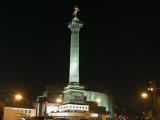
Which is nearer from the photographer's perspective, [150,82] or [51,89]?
[150,82]

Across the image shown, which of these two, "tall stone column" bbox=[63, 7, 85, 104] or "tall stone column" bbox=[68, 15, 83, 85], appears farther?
"tall stone column" bbox=[68, 15, 83, 85]

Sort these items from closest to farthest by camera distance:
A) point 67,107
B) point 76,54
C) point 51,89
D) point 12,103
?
point 12,103
point 67,107
point 76,54
point 51,89

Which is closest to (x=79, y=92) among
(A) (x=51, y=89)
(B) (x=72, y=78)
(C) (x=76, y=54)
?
(B) (x=72, y=78)

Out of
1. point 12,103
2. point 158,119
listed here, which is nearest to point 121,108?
point 12,103

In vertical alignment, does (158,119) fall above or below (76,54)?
below

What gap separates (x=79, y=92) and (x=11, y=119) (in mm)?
45710

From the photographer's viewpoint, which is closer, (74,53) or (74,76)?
(74,76)

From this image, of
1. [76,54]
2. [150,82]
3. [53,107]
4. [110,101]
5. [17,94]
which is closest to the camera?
[150,82]

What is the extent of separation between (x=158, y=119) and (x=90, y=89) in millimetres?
89440

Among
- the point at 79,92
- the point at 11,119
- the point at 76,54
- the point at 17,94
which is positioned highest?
the point at 76,54

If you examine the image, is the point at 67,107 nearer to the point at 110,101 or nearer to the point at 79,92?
the point at 79,92

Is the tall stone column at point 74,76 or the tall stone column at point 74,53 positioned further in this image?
the tall stone column at point 74,53

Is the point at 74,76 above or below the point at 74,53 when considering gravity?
below

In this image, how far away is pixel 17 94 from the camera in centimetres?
2795
